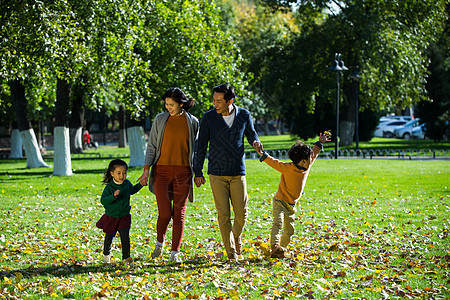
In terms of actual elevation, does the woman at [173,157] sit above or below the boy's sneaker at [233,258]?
above

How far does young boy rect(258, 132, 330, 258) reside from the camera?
671cm

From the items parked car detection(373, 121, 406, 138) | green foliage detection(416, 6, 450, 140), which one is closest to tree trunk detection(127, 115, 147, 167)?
green foliage detection(416, 6, 450, 140)

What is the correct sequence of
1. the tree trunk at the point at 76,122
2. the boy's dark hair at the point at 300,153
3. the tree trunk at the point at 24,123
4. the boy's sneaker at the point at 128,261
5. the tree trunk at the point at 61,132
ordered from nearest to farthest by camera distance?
the boy's sneaker at the point at 128,261
the boy's dark hair at the point at 300,153
the tree trunk at the point at 61,132
the tree trunk at the point at 24,123
the tree trunk at the point at 76,122

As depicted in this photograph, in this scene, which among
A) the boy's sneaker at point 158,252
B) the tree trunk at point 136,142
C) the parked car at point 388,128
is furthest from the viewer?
the parked car at point 388,128

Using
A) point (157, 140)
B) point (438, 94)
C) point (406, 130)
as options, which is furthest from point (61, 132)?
point (406, 130)

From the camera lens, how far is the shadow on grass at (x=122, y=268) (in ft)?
20.5

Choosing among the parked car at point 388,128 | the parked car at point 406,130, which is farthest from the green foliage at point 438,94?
the parked car at point 388,128

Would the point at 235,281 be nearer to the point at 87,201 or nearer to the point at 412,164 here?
the point at 87,201

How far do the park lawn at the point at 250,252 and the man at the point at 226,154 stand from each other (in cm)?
59

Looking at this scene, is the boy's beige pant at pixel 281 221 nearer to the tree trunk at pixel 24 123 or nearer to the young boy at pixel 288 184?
the young boy at pixel 288 184

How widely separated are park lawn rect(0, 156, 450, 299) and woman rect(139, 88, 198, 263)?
66 cm

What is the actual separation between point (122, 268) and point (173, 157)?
132cm

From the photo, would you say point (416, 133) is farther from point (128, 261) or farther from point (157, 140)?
point (128, 261)

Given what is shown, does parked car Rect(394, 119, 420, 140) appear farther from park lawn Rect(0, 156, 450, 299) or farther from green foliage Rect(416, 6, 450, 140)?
park lawn Rect(0, 156, 450, 299)
